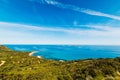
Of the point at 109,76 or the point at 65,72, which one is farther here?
the point at 65,72

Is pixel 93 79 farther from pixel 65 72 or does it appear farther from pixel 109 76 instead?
pixel 65 72

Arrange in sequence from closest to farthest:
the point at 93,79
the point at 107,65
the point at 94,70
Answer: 1. the point at 93,79
2. the point at 94,70
3. the point at 107,65

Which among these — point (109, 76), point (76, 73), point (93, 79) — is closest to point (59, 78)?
point (76, 73)

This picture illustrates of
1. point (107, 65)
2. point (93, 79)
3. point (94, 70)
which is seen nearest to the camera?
point (93, 79)

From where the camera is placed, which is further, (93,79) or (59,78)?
(59,78)

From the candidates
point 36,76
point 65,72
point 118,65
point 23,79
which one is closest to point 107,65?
point 118,65

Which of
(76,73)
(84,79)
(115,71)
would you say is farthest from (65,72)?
(115,71)

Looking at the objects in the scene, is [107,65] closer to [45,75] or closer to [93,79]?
[93,79]

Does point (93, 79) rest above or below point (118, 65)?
below

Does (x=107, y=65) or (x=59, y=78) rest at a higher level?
(x=107, y=65)
